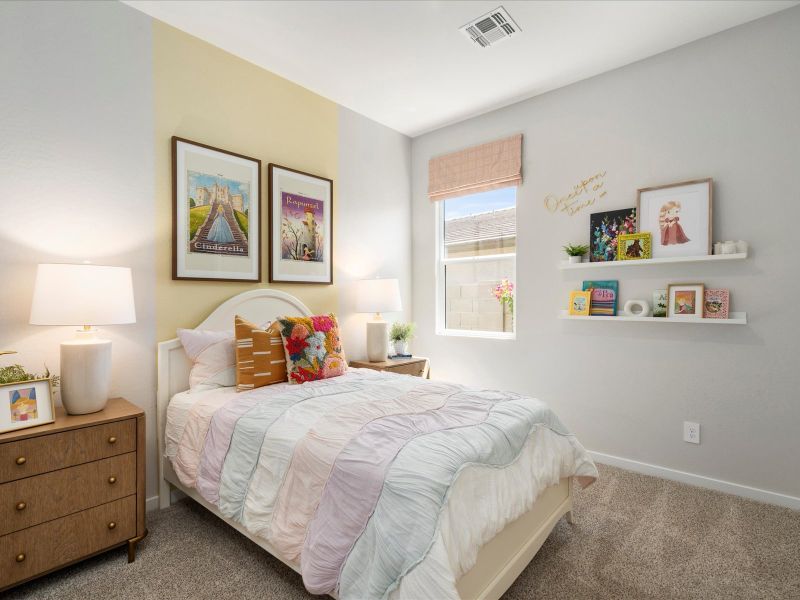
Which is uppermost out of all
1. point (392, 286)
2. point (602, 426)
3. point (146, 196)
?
point (146, 196)

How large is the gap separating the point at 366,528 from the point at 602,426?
7.70 feet

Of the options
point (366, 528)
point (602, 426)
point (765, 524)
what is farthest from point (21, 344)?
point (765, 524)

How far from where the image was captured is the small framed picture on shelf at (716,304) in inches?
97.8

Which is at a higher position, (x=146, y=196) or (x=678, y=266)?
(x=146, y=196)

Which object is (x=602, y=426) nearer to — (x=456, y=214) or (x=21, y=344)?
(x=456, y=214)

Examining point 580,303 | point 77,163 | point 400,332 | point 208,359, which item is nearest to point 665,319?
point 580,303

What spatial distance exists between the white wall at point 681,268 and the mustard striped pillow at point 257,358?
6.39ft

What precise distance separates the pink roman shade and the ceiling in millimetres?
417

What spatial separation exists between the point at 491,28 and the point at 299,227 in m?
1.82

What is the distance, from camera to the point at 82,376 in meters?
1.87

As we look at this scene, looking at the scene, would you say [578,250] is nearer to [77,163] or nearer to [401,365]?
[401,365]

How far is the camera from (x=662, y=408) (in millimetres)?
2762

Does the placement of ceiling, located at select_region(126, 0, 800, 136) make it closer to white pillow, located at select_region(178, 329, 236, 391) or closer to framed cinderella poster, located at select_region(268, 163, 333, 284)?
framed cinderella poster, located at select_region(268, 163, 333, 284)

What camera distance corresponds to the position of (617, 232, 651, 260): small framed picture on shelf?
8.97 ft
